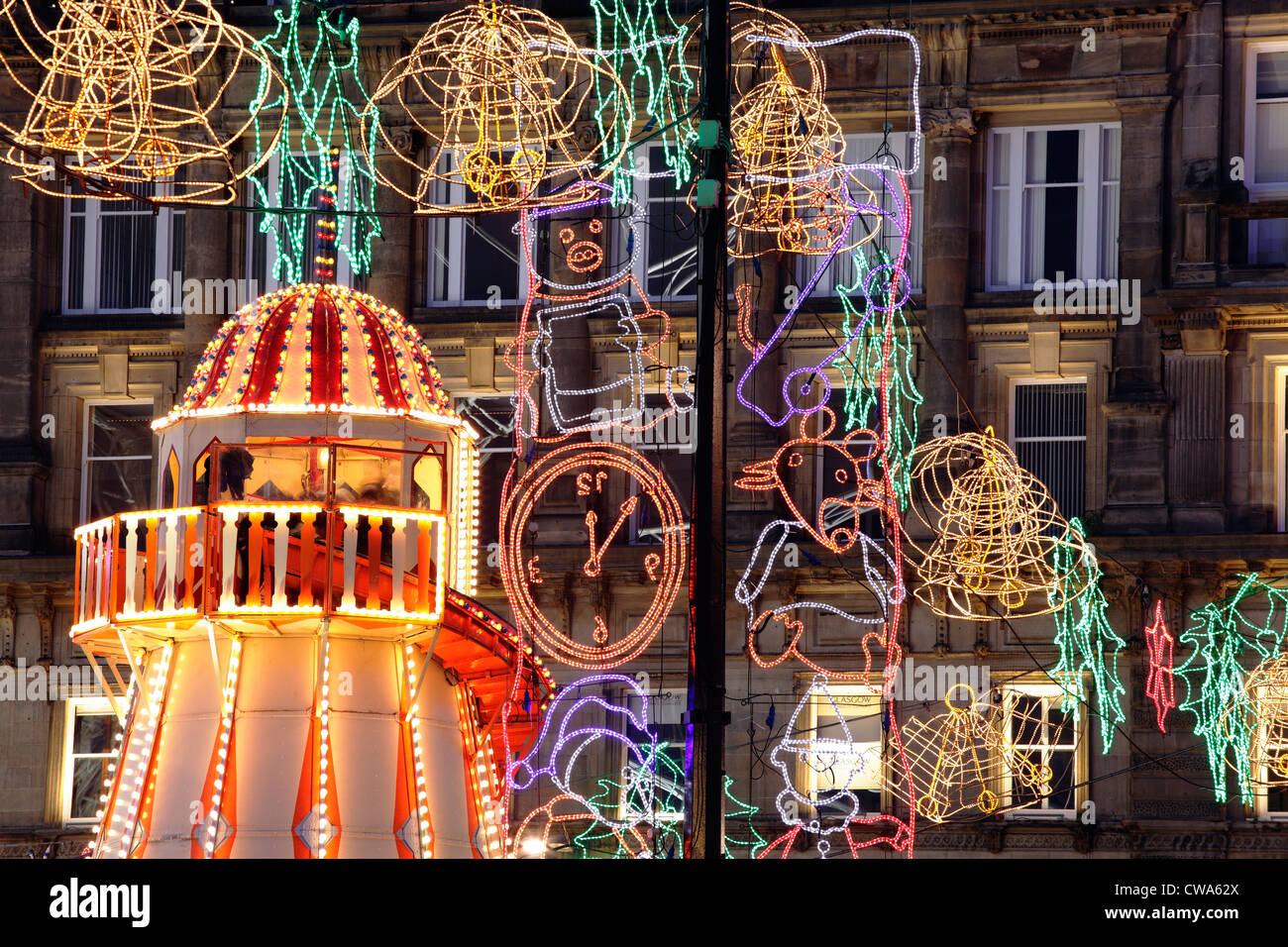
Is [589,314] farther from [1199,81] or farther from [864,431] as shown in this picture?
[1199,81]

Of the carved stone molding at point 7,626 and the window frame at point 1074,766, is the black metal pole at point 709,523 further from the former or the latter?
the carved stone molding at point 7,626

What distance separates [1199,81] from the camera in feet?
123

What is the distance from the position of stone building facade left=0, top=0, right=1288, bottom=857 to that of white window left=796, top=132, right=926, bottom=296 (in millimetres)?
104

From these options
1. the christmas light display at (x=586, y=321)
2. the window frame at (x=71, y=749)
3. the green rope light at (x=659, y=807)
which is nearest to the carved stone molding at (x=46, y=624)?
the window frame at (x=71, y=749)

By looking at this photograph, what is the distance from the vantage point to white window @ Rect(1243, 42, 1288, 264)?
37531mm

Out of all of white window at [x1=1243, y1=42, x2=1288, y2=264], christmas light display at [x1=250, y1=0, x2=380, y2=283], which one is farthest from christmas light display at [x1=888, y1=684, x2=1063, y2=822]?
christmas light display at [x1=250, y1=0, x2=380, y2=283]

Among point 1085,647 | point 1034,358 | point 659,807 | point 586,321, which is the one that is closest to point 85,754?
point 659,807

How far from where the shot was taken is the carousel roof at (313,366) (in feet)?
Result: 81.7

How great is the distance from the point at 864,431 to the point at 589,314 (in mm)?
4848

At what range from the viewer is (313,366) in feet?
82.3

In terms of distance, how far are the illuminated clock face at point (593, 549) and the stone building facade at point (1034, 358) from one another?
0.95 feet

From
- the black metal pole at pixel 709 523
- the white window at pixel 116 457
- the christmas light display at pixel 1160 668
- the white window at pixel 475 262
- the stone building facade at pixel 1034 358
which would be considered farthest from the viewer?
the white window at pixel 116 457

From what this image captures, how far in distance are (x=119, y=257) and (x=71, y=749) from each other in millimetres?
8368

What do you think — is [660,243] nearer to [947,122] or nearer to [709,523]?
[947,122]
